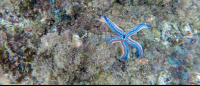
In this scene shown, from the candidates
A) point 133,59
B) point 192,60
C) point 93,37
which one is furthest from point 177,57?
point 93,37

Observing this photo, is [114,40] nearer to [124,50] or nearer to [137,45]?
[124,50]

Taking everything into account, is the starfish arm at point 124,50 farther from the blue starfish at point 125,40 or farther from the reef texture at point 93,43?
the reef texture at point 93,43

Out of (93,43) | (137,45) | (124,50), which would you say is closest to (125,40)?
(124,50)

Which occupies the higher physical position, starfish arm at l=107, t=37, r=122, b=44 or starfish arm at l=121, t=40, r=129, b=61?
starfish arm at l=107, t=37, r=122, b=44

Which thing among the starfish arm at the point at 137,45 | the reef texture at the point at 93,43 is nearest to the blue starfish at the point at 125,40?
the starfish arm at the point at 137,45

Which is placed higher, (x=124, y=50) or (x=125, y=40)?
(x=125, y=40)

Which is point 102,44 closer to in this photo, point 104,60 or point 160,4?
point 104,60

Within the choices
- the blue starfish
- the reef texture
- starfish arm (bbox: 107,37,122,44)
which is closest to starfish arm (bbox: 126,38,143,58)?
the blue starfish

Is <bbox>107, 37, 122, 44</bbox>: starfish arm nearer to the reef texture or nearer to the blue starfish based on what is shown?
the blue starfish
